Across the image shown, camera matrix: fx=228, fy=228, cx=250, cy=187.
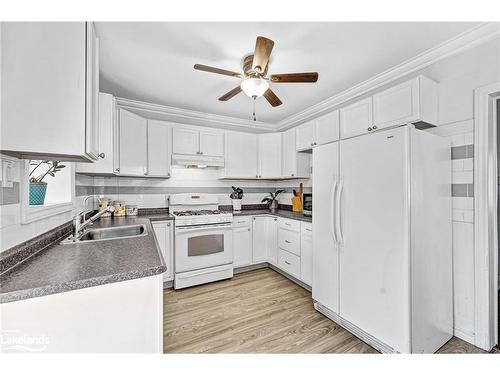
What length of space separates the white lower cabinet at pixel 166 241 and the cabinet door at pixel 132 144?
0.73 meters

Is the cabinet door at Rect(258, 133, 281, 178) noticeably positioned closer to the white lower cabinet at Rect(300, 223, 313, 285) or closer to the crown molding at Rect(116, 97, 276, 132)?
the crown molding at Rect(116, 97, 276, 132)

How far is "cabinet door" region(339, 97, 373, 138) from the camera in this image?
2.31 meters

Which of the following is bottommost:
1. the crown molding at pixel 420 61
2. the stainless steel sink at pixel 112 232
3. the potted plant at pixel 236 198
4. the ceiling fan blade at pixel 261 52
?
the stainless steel sink at pixel 112 232

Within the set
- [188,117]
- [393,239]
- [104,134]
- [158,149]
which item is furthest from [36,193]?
[393,239]

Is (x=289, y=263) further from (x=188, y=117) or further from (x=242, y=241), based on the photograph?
(x=188, y=117)

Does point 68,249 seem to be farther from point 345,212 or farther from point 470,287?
point 470,287

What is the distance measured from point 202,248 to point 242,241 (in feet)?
2.10

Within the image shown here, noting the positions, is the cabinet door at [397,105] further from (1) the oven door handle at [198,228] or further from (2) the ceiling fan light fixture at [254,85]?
(1) the oven door handle at [198,228]

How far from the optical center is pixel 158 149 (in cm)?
311

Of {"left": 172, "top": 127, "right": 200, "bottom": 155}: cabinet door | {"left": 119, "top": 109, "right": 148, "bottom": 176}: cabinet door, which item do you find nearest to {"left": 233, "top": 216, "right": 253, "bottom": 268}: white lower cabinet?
{"left": 172, "top": 127, "right": 200, "bottom": 155}: cabinet door

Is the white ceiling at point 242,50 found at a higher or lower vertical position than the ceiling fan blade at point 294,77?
higher

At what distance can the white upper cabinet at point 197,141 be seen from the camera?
3.25 m

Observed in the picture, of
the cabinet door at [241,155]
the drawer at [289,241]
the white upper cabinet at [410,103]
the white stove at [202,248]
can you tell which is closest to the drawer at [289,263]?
the drawer at [289,241]

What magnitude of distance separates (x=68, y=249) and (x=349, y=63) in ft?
8.66
